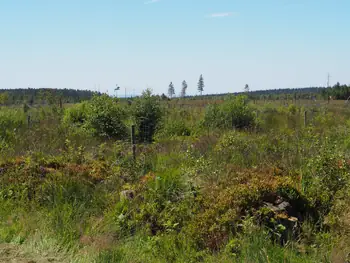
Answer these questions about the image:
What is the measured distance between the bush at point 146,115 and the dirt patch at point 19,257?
11813 mm

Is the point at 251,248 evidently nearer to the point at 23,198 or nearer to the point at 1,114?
the point at 23,198

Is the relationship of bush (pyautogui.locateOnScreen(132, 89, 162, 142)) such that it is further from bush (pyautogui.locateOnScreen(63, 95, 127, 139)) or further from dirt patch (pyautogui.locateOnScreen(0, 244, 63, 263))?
dirt patch (pyautogui.locateOnScreen(0, 244, 63, 263))

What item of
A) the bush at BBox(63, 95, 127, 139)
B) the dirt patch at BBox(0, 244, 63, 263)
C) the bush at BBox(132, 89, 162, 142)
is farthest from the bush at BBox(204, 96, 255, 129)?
the dirt patch at BBox(0, 244, 63, 263)

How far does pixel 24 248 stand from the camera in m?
5.07

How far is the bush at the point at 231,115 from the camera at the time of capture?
1888 cm

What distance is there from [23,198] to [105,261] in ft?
8.70

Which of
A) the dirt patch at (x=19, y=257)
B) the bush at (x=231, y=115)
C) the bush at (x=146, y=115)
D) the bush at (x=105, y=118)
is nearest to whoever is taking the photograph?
the dirt patch at (x=19, y=257)

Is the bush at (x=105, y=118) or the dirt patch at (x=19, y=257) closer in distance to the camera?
the dirt patch at (x=19, y=257)

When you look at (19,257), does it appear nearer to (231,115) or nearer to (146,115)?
(146,115)

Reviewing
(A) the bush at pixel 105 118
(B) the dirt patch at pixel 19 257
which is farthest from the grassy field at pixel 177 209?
(A) the bush at pixel 105 118

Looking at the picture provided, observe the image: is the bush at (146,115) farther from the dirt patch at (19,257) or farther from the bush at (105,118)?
the dirt patch at (19,257)

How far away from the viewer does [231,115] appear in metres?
19.1

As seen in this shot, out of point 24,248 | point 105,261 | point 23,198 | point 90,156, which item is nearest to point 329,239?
point 105,261

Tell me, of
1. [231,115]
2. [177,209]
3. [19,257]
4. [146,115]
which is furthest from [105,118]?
[19,257]
